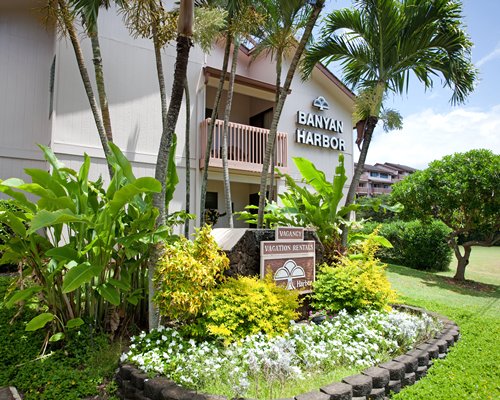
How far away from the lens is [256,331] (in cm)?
417

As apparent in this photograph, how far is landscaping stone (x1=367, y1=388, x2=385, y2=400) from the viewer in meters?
3.38

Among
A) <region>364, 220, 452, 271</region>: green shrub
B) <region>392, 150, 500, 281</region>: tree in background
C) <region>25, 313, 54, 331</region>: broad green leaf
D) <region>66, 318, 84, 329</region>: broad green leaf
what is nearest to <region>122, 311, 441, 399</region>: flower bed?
<region>66, 318, 84, 329</region>: broad green leaf

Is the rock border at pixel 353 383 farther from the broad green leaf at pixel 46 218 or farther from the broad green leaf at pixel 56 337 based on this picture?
the broad green leaf at pixel 46 218

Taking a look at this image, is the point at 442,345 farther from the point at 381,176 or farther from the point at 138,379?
the point at 381,176

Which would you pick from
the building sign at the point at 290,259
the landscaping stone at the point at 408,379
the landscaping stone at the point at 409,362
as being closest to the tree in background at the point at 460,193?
the building sign at the point at 290,259

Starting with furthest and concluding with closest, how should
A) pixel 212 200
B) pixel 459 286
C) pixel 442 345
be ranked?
pixel 212 200 < pixel 459 286 < pixel 442 345

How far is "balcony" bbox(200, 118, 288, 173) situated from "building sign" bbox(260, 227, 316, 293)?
577 cm

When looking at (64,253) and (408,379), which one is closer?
(408,379)

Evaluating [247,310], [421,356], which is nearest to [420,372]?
[421,356]

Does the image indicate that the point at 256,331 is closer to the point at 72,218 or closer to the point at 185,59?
the point at 72,218

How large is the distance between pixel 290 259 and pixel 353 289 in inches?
41.2

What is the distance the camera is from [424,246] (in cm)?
1623

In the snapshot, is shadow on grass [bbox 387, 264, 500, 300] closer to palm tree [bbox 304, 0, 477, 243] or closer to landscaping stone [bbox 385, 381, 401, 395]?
palm tree [bbox 304, 0, 477, 243]

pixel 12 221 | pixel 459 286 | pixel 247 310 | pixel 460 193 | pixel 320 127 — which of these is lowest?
pixel 459 286
